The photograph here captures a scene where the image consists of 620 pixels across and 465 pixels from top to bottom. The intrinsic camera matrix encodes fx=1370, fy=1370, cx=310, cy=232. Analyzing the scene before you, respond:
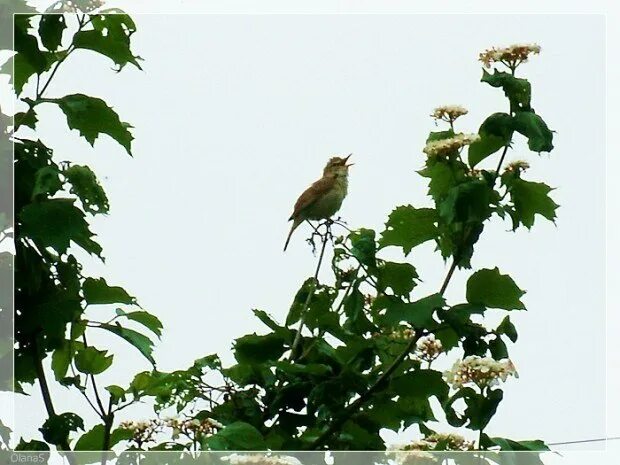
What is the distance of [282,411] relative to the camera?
2988 millimetres

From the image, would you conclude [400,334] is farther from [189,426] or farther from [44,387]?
[44,387]

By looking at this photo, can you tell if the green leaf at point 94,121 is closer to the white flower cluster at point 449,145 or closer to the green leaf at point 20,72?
the green leaf at point 20,72

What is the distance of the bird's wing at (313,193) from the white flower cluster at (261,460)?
Result: 60.1 inches

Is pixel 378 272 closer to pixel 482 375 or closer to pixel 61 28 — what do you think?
pixel 482 375

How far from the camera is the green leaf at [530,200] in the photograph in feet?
9.50

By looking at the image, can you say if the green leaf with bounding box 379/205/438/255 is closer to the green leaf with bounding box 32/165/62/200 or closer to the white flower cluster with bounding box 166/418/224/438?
the white flower cluster with bounding box 166/418/224/438

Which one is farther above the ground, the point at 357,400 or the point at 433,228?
the point at 433,228

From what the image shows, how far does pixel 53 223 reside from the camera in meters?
2.92

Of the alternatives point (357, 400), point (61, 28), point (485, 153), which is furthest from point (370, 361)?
point (61, 28)

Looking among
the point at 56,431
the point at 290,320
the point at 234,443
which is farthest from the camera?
the point at 290,320

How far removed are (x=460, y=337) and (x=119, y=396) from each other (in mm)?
732

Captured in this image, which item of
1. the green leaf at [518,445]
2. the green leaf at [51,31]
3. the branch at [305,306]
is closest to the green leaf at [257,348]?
the branch at [305,306]

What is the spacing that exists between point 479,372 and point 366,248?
0.39 m

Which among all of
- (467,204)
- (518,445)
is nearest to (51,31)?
(467,204)
